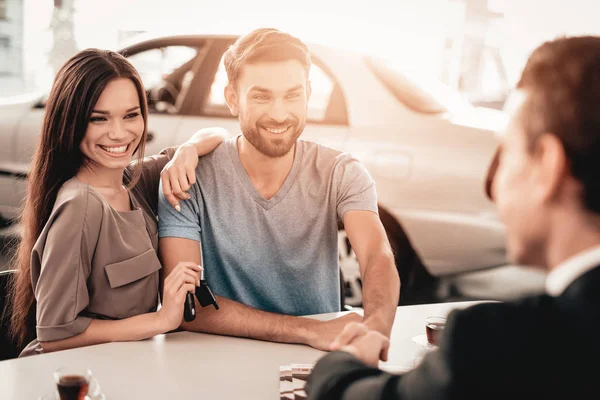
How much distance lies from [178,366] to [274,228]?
0.71 meters

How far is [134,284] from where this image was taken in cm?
198

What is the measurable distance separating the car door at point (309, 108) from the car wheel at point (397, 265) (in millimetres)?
484

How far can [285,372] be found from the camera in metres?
1.59

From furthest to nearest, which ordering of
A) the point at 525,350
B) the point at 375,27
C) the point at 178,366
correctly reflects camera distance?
the point at 375,27 < the point at 178,366 < the point at 525,350

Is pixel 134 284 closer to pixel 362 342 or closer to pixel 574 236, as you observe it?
pixel 362 342

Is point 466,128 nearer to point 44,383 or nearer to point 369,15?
point 44,383

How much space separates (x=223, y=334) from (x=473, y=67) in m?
6.18

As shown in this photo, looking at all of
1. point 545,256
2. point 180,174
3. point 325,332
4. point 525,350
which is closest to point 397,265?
point 180,174

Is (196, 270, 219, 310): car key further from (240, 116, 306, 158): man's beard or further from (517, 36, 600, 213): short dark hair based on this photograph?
(517, 36, 600, 213): short dark hair

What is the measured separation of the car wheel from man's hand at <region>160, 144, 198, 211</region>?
173 cm

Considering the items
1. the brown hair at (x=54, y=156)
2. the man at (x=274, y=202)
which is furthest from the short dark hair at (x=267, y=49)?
the brown hair at (x=54, y=156)

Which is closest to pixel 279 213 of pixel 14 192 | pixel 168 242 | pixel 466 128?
pixel 168 242

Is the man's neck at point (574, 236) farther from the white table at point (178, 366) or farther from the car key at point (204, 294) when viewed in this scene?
the car key at point (204, 294)

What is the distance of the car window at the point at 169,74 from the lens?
420 cm
